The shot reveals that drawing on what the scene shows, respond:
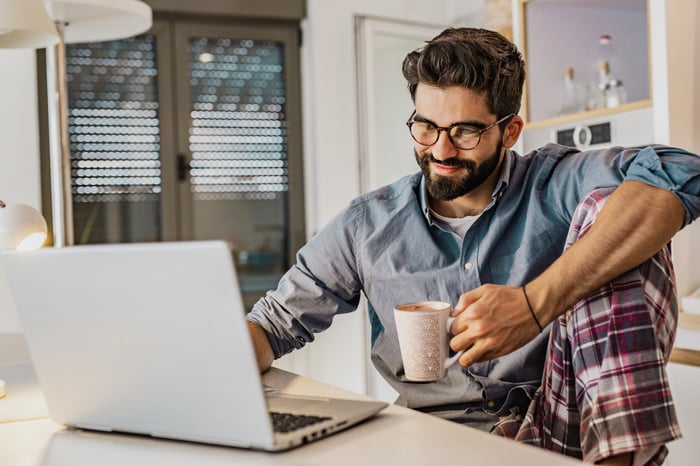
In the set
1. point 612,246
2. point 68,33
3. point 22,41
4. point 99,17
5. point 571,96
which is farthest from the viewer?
point 571,96

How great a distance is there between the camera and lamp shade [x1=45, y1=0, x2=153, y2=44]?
2217 millimetres

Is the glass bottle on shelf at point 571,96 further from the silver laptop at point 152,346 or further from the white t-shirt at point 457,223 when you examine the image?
the silver laptop at point 152,346

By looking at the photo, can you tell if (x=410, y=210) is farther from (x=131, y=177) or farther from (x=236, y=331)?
(x=131, y=177)

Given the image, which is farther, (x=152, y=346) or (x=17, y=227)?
(x=17, y=227)

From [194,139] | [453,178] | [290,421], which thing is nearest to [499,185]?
[453,178]

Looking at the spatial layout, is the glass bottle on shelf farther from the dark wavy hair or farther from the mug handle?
the mug handle

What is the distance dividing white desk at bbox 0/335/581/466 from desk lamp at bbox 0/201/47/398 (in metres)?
0.29

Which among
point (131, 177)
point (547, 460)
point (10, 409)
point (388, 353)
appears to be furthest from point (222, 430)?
point (131, 177)

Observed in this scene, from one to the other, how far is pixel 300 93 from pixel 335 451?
317 centimetres

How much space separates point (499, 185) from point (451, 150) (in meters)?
0.11

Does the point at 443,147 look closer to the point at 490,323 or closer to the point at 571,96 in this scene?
the point at 490,323

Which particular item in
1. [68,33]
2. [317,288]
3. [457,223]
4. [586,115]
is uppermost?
[68,33]

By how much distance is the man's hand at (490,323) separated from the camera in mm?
1086

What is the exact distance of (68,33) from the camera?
7.96 feet
